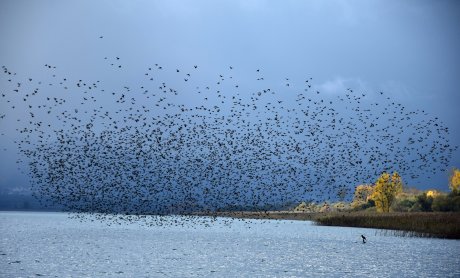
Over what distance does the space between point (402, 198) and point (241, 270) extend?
93.2m

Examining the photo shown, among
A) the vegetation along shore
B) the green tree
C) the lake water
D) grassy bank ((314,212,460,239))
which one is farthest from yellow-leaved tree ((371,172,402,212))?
the lake water

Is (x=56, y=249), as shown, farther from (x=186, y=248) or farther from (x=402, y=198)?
(x=402, y=198)

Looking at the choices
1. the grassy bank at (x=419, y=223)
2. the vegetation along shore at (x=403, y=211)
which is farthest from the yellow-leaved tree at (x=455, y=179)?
the grassy bank at (x=419, y=223)

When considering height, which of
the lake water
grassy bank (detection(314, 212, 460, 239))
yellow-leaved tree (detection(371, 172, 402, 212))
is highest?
yellow-leaved tree (detection(371, 172, 402, 212))

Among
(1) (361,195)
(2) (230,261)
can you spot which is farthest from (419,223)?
(1) (361,195)

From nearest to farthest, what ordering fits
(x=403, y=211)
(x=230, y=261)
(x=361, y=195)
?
(x=230, y=261) < (x=403, y=211) < (x=361, y=195)

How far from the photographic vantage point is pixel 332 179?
6391 centimetres

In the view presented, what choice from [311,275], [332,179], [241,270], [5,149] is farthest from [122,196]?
[311,275]

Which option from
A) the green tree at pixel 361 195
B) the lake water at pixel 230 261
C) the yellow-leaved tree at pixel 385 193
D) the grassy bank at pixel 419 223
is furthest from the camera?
the green tree at pixel 361 195

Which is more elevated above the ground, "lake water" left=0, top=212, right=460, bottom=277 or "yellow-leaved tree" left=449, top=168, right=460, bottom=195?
"yellow-leaved tree" left=449, top=168, right=460, bottom=195

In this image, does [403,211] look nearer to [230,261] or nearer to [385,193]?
[385,193]

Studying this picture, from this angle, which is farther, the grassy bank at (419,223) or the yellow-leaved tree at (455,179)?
the yellow-leaved tree at (455,179)

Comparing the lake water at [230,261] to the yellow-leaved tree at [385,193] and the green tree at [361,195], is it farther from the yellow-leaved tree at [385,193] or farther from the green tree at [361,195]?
the green tree at [361,195]

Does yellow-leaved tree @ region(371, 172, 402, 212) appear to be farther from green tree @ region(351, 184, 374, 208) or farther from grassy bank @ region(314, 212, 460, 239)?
grassy bank @ region(314, 212, 460, 239)
